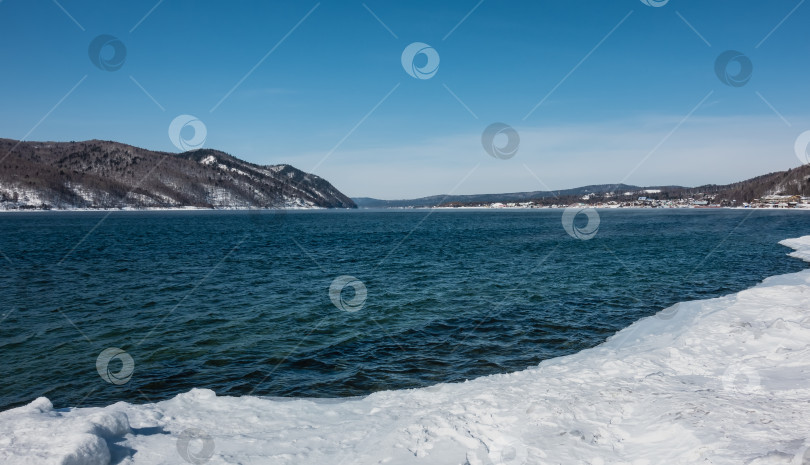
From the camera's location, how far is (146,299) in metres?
24.8

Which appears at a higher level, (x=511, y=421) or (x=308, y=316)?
(x=308, y=316)

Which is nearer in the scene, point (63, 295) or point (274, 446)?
point (274, 446)

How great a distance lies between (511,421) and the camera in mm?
9211

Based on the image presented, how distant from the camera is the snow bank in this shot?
23.2ft

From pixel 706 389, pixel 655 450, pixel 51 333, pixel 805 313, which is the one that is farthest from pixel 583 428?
pixel 51 333

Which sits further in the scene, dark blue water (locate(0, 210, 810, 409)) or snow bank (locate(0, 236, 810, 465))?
dark blue water (locate(0, 210, 810, 409))

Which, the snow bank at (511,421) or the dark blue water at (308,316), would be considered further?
the dark blue water at (308,316)

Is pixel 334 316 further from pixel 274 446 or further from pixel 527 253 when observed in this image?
pixel 527 253

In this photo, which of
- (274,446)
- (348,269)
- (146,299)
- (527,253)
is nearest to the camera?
(274,446)

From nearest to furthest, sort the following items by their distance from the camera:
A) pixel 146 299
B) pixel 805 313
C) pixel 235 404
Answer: pixel 235 404
pixel 805 313
pixel 146 299

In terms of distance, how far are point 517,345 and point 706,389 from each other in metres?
7.09

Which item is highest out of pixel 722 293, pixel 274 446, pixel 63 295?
pixel 63 295

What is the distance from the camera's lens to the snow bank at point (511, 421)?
7.07 metres

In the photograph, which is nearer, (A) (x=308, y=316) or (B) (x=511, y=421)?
(B) (x=511, y=421)
